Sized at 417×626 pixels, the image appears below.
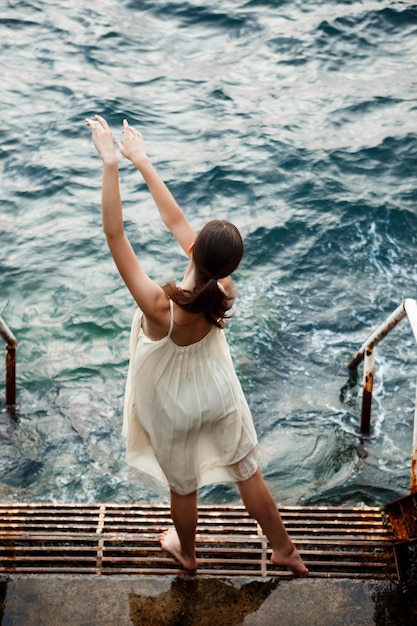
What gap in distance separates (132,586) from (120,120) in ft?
25.5

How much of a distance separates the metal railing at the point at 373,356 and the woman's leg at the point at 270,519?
0.74 m

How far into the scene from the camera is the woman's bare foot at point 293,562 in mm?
3596

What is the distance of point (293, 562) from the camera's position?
11.8 feet

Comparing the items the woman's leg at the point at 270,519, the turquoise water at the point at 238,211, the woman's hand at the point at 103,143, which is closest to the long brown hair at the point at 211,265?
the woman's hand at the point at 103,143

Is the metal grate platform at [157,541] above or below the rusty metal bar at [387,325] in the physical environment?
below

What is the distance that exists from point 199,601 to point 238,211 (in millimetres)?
5755

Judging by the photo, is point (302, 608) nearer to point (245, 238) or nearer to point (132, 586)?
point (132, 586)

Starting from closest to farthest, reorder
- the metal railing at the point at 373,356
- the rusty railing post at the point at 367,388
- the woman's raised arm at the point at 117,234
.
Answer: the woman's raised arm at the point at 117,234 → the metal railing at the point at 373,356 → the rusty railing post at the point at 367,388

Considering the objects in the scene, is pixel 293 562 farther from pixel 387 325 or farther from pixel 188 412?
pixel 387 325

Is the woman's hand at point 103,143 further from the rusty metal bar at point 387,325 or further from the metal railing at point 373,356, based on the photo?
the rusty metal bar at point 387,325

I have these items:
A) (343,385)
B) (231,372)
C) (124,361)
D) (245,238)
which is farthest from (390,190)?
(231,372)

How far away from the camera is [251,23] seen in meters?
12.2

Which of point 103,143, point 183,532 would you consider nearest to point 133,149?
point 103,143

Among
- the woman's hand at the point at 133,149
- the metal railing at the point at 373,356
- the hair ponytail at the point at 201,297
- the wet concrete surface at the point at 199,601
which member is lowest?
the wet concrete surface at the point at 199,601
